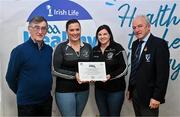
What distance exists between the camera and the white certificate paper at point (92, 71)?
9.27 feet

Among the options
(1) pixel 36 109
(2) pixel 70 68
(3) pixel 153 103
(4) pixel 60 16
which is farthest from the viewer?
(4) pixel 60 16

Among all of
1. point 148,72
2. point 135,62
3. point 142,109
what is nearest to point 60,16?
point 135,62

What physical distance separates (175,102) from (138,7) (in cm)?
116

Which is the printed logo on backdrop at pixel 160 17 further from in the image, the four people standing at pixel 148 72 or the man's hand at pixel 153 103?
the man's hand at pixel 153 103

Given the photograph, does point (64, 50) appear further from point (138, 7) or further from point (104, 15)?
point (138, 7)

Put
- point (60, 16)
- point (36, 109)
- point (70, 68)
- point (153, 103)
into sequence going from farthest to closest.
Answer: point (60, 16) < point (70, 68) < point (36, 109) < point (153, 103)

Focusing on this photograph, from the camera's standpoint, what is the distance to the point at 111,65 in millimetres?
2896

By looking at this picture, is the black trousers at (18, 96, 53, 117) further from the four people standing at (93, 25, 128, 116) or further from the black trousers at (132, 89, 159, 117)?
the black trousers at (132, 89, 159, 117)

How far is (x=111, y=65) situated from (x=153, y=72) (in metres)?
0.44

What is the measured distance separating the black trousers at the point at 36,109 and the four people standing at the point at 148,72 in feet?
2.55

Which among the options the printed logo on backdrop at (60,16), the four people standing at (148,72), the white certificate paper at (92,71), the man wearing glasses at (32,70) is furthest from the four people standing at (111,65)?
the man wearing glasses at (32,70)

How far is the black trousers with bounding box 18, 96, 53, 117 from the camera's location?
2668 millimetres

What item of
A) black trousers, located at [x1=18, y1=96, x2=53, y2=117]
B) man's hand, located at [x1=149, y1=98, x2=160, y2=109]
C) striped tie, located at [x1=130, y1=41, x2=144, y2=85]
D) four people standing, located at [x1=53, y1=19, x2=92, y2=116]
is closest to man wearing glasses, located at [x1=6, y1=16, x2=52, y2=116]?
black trousers, located at [x1=18, y1=96, x2=53, y2=117]

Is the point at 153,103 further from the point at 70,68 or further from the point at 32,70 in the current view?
the point at 32,70
